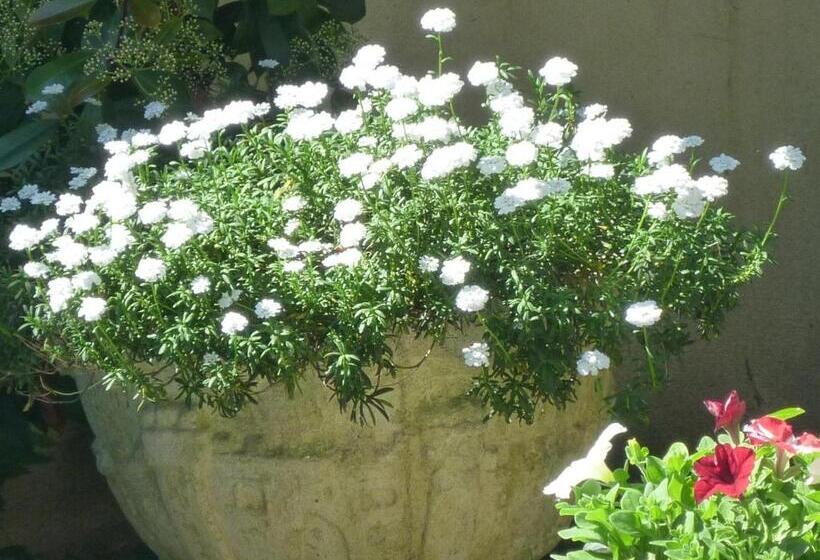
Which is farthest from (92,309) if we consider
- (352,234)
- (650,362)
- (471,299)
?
(650,362)

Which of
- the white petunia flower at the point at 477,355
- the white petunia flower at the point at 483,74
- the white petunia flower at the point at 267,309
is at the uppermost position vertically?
the white petunia flower at the point at 483,74

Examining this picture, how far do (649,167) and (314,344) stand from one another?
832mm

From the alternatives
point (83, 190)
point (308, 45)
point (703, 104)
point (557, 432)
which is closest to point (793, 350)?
point (703, 104)

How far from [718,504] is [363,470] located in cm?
91

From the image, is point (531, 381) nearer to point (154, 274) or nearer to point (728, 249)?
point (728, 249)

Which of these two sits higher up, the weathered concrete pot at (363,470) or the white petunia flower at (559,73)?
the white petunia flower at (559,73)

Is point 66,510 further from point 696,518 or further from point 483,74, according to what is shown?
point 696,518

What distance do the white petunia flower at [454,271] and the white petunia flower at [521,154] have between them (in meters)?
0.23

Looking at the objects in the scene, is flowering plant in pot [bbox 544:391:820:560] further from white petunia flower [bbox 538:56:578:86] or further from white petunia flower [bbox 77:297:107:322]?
white petunia flower [bbox 77:297:107:322]

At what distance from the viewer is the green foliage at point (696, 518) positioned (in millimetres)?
2037

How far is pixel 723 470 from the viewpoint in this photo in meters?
2.03

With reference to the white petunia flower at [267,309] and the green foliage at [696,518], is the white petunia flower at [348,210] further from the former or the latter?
the green foliage at [696,518]

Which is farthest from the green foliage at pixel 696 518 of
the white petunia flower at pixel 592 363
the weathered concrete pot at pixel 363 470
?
the weathered concrete pot at pixel 363 470

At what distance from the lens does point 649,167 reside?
2.74 meters
